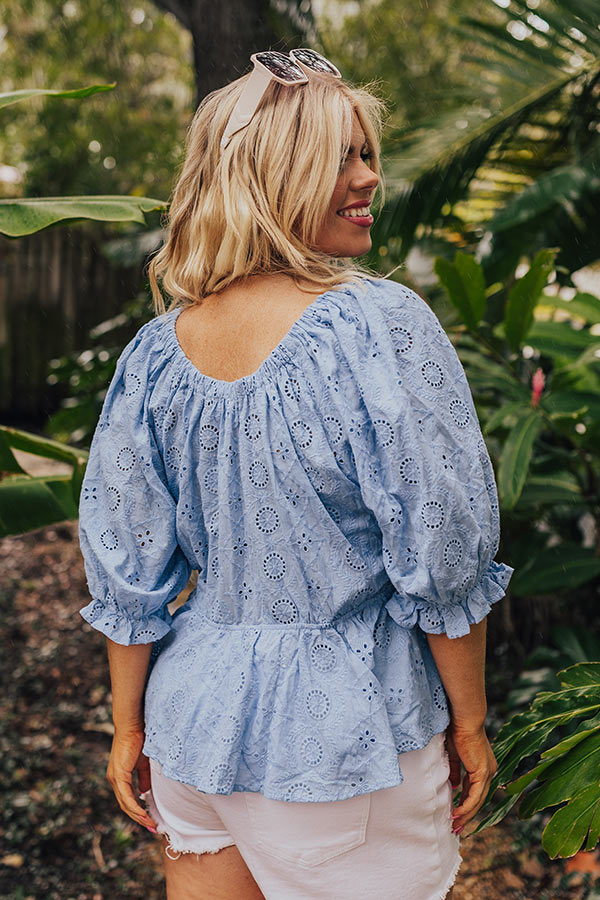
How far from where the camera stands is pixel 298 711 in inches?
53.7

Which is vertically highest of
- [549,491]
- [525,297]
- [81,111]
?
[525,297]

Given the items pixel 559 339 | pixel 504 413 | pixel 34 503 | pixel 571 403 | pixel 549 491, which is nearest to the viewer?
pixel 34 503

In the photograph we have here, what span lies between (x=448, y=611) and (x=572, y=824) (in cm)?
52

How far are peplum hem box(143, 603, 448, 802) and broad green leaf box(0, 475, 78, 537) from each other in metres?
0.85

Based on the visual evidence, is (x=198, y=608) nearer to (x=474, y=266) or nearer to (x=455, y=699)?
(x=455, y=699)

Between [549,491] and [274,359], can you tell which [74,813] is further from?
[274,359]

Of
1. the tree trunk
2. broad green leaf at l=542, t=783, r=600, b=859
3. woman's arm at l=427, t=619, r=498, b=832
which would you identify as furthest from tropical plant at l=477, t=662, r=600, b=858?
the tree trunk

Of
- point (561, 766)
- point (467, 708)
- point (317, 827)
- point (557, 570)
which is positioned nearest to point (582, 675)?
point (561, 766)

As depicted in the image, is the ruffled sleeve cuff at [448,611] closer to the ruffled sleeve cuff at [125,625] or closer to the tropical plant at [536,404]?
the ruffled sleeve cuff at [125,625]

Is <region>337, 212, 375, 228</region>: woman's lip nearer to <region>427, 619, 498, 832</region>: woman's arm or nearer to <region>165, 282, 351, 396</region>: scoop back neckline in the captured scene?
<region>165, 282, 351, 396</region>: scoop back neckline

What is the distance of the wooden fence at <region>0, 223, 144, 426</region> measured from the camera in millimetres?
8156

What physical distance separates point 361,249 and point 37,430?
700cm

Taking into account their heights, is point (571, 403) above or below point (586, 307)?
below

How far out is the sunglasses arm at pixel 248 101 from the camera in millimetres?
1441
